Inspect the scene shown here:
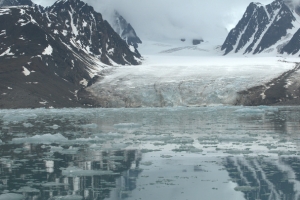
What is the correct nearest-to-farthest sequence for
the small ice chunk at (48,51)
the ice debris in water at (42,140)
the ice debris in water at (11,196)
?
the ice debris in water at (11,196) < the ice debris in water at (42,140) < the small ice chunk at (48,51)

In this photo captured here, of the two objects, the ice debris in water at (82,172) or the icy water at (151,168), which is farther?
the ice debris in water at (82,172)

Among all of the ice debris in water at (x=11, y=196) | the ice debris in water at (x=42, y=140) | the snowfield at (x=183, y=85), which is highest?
the snowfield at (x=183, y=85)

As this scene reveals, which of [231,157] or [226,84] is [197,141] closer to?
[231,157]

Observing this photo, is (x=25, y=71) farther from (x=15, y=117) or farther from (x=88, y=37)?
(x=88, y=37)

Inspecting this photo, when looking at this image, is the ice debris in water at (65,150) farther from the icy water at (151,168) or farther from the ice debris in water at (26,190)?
the ice debris in water at (26,190)

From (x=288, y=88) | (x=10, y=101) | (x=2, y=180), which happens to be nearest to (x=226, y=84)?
(x=288, y=88)

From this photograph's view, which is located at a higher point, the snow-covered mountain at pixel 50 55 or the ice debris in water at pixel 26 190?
the snow-covered mountain at pixel 50 55

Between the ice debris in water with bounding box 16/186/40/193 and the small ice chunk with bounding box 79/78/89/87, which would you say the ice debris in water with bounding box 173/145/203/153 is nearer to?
the ice debris in water with bounding box 16/186/40/193

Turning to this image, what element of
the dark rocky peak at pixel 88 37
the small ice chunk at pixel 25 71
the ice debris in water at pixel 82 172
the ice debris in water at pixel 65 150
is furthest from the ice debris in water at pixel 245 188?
the dark rocky peak at pixel 88 37

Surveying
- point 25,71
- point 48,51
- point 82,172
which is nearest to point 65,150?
point 82,172
